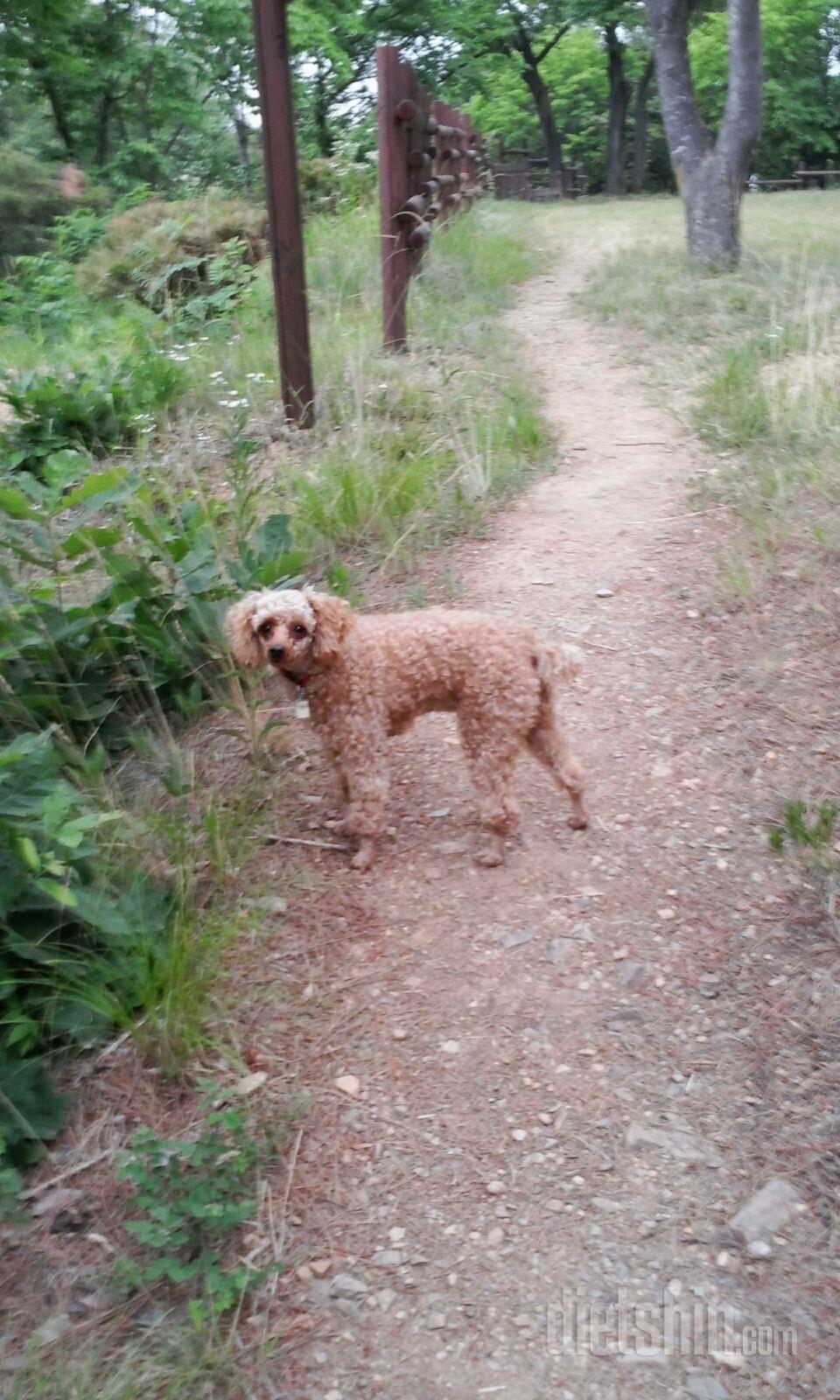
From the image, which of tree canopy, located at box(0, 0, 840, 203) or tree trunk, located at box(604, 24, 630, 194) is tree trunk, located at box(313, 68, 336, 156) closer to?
tree canopy, located at box(0, 0, 840, 203)

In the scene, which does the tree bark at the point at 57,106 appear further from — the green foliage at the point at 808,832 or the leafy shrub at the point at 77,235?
the green foliage at the point at 808,832

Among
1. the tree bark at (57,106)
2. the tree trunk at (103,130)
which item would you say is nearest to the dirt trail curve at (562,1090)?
the tree bark at (57,106)

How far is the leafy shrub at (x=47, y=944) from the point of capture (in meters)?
2.40

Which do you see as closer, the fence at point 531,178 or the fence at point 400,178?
the fence at point 400,178

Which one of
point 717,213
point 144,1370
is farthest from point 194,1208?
point 717,213

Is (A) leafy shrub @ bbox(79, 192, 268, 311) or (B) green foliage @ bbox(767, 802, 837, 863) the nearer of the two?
(B) green foliage @ bbox(767, 802, 837, 863)

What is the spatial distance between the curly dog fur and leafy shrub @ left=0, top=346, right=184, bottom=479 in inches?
114

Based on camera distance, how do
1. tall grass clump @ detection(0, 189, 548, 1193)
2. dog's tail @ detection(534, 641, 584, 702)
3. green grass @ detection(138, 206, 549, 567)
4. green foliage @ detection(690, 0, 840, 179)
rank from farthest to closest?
green foliage @ detection(690, 0, 840, 179)
green grass @ detection(138, 206, 549, 567)
dog's tail @ detection(534, 641, 584, 702)
tall grass clump @ detection(0, 189, 548, 1193)

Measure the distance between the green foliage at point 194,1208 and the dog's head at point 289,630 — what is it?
50.0 inches

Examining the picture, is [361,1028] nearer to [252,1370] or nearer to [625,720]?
[252,1370]

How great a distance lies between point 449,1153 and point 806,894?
1240 millimetres

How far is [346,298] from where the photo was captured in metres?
7.80

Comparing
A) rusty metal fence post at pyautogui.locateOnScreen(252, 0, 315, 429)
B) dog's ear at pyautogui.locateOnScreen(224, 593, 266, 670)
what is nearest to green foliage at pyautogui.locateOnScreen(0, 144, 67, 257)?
rusty metal fence post at pyautogui.locateOnScreen(252, 0, 315, 429)

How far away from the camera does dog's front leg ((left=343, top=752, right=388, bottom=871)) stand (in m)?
3.26
